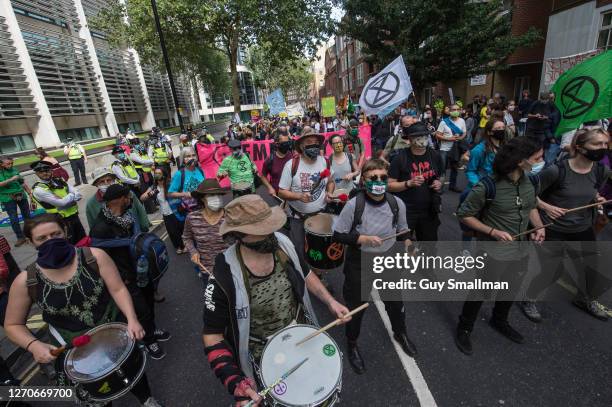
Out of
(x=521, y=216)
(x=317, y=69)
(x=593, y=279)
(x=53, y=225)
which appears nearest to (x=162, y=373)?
(x=53, y=225)

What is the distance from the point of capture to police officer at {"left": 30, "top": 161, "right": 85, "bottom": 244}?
4734mm

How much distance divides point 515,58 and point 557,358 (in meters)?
21.5

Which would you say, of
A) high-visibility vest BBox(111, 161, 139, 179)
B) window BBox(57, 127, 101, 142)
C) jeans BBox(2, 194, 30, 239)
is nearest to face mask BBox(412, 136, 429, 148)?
high-visibility vest BBox(111, 161, 139, 179)

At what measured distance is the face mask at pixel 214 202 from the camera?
3.25 metres

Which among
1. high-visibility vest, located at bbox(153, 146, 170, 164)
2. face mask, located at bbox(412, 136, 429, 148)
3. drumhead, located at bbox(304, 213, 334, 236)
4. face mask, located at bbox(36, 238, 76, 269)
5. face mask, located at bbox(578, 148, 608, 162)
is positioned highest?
face mask, located at bbox(412, 136, 429, 148)

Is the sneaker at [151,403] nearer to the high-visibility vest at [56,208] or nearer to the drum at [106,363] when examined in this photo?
the drum at [106,363]

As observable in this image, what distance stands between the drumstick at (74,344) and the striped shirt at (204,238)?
1352 millimetres

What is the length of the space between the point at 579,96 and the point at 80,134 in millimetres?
31643

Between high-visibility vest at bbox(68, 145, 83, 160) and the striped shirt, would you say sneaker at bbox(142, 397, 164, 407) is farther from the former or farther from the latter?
high-visibility vest at bbox(68, 145, 83, 160)

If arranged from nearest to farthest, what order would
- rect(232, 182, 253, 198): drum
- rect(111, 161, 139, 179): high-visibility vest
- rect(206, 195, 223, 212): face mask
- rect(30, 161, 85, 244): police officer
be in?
rect(206, 195, 223, 212): face mask < rect(30, 161, 85, 244): police officer < rect(232, 182, 253, 198): drum < rect(111, 161, 139, 179): high-visibility vest

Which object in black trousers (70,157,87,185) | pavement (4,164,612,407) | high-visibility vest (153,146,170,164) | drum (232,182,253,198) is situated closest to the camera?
pavement (4,164,612,407)

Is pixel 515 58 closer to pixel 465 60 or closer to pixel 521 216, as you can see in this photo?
pixel 465 60

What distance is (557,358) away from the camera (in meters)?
2.87

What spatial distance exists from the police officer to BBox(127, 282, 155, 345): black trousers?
7.20 ft
